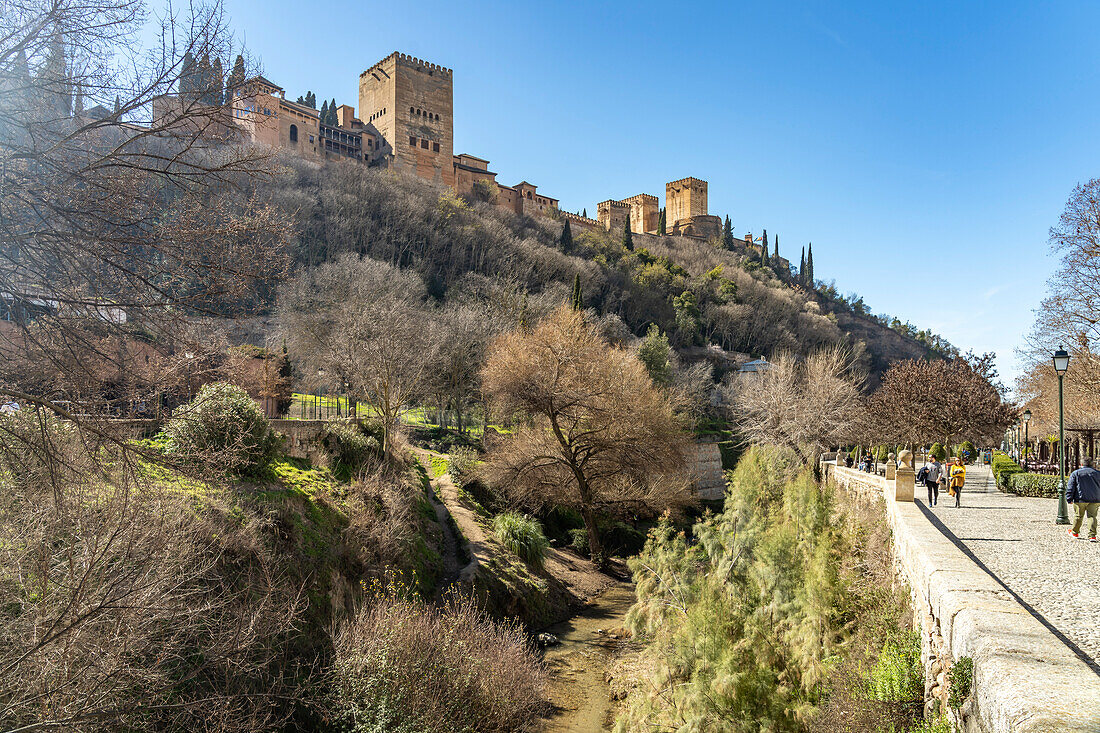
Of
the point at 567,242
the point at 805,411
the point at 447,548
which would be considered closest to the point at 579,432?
the point at 447,548

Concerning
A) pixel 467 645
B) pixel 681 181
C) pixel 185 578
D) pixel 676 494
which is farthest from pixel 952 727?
pixel 681 181

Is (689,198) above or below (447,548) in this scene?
above

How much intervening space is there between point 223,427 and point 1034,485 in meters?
20.4

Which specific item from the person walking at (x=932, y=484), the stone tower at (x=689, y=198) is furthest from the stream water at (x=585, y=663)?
the stone tower at (x=689, y=198)

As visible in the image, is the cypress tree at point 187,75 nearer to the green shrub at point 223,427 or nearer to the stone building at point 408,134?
the green shrub at point 223,427

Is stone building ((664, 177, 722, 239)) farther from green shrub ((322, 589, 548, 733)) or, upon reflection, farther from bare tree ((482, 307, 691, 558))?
green shrub ((322, 589, 548, 733))

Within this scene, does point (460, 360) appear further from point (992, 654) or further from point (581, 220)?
point (581, 220)

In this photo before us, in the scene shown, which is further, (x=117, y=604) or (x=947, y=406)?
(x=947, y=406)

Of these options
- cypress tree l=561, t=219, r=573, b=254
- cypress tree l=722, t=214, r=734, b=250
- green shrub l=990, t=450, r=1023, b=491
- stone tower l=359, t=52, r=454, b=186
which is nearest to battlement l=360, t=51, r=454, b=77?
stone tower l=359, t=52, r=454, b=186

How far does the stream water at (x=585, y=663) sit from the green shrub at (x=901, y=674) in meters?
6.76

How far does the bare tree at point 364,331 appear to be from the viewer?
77.7 feet

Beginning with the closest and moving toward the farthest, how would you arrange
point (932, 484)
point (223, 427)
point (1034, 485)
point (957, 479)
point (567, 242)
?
1. point (223, 427)
2. point (932, 484)
3. point (957, 479)
4. point (1034, 485)
5. point (567, 242)

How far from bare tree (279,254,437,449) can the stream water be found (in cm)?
783

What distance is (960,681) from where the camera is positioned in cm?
454
